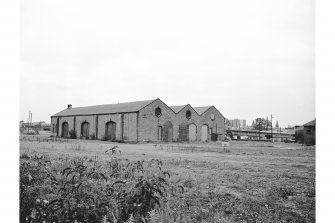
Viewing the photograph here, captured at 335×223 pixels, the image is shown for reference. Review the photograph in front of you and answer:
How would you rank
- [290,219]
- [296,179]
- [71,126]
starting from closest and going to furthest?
[290,219] → [296,179] → [71,126]

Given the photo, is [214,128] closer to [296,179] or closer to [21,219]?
[296,179]

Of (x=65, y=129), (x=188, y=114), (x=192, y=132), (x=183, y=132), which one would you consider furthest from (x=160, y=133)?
(x=65, y=129)

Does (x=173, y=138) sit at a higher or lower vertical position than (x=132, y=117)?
lower

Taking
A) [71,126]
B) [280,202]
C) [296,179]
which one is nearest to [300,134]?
[71,126]

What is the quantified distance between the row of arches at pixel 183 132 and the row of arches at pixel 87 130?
496cm

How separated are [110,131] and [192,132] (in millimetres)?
10330

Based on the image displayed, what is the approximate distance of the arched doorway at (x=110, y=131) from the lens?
2861 centimetres

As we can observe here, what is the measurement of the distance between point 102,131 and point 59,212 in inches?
1080

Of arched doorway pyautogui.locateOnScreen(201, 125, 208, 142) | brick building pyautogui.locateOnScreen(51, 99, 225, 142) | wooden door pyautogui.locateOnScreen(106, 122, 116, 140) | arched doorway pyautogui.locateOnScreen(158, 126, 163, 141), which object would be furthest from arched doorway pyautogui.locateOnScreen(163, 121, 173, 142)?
arched doorway pyautogui.locateOnScreen(201, 125, 208, 142)

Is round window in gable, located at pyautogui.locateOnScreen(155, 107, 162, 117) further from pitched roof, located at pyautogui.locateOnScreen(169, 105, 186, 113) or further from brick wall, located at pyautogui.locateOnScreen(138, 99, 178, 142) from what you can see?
pitched roof, located at pyautogui.locateOnScreen(169, 105, 186, 113)

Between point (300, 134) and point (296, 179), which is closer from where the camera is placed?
point (296, 179)

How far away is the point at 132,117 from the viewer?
2695 cm

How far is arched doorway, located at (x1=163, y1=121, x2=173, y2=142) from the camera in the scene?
2962 cm

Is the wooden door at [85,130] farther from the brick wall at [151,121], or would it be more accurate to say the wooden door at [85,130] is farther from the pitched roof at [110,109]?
the brick wall at [151,121]
